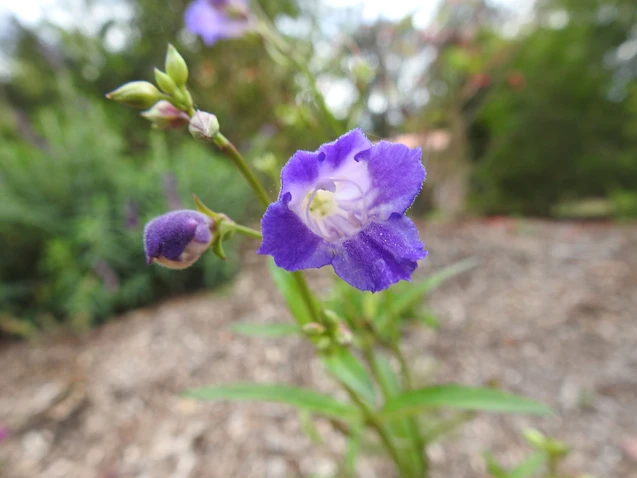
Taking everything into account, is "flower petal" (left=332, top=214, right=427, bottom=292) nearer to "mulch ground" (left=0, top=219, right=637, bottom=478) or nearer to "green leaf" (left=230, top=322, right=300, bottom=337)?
"green leaf" (left=230, top=322, right=300, bottom=337)

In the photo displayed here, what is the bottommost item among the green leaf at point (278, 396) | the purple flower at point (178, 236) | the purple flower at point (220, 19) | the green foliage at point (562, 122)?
the green foliage at point (562, 122)

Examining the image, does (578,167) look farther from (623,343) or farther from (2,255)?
(2,255)

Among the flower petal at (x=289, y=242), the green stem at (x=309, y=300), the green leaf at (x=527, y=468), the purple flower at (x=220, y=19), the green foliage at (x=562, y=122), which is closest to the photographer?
the flower petal at (x=289, y=242)

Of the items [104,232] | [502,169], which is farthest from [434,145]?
[104,232]

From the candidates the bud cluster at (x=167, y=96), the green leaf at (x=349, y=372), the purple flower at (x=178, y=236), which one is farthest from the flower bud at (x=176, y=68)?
the green leaf at (x=349, y=372)

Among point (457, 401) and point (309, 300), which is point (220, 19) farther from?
point (457, 401)

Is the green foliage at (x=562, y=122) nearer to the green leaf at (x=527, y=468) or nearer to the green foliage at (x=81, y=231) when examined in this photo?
the green foliage at (x=81, y=231)
